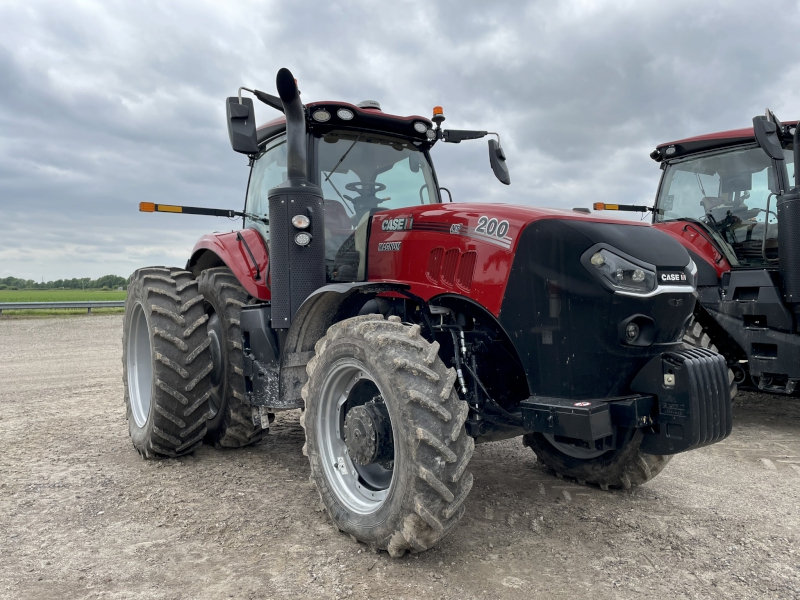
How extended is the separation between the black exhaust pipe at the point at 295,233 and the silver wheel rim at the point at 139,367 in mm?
1788

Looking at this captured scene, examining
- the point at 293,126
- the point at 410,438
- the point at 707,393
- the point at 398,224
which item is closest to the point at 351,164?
the point at 293,126

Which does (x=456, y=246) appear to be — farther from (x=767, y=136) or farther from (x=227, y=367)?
(x=767, y=136)

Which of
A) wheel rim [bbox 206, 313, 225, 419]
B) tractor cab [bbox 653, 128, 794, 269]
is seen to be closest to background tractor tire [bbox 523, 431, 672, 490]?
wheel rim [bbox 206, 313, 225, 419]

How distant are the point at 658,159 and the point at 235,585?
21.5 feet

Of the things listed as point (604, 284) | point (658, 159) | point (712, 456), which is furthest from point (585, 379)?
point (658, 159)

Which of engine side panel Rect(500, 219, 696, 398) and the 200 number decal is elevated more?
the 200 number decal

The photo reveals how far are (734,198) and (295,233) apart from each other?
196 inches

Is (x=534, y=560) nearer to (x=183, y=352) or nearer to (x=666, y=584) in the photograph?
(x=666, y=584)

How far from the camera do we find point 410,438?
2771 millimetres

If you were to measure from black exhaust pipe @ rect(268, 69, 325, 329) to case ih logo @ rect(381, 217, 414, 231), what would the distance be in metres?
0.41

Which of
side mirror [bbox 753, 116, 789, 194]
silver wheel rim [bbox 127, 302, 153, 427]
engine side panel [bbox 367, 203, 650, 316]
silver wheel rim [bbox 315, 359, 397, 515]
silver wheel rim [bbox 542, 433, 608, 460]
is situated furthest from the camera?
silver wheel rim [bbox 127, 302, 153, 427]

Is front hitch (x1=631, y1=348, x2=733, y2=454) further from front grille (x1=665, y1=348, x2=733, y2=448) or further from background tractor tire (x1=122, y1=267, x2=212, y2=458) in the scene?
background tractor tire (x1=122, y1=267, x2=212, y2=458)

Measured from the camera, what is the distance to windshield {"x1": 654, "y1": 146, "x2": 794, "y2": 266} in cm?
629

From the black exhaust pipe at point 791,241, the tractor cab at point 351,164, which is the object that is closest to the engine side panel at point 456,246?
the tractor cab at point 351,164
